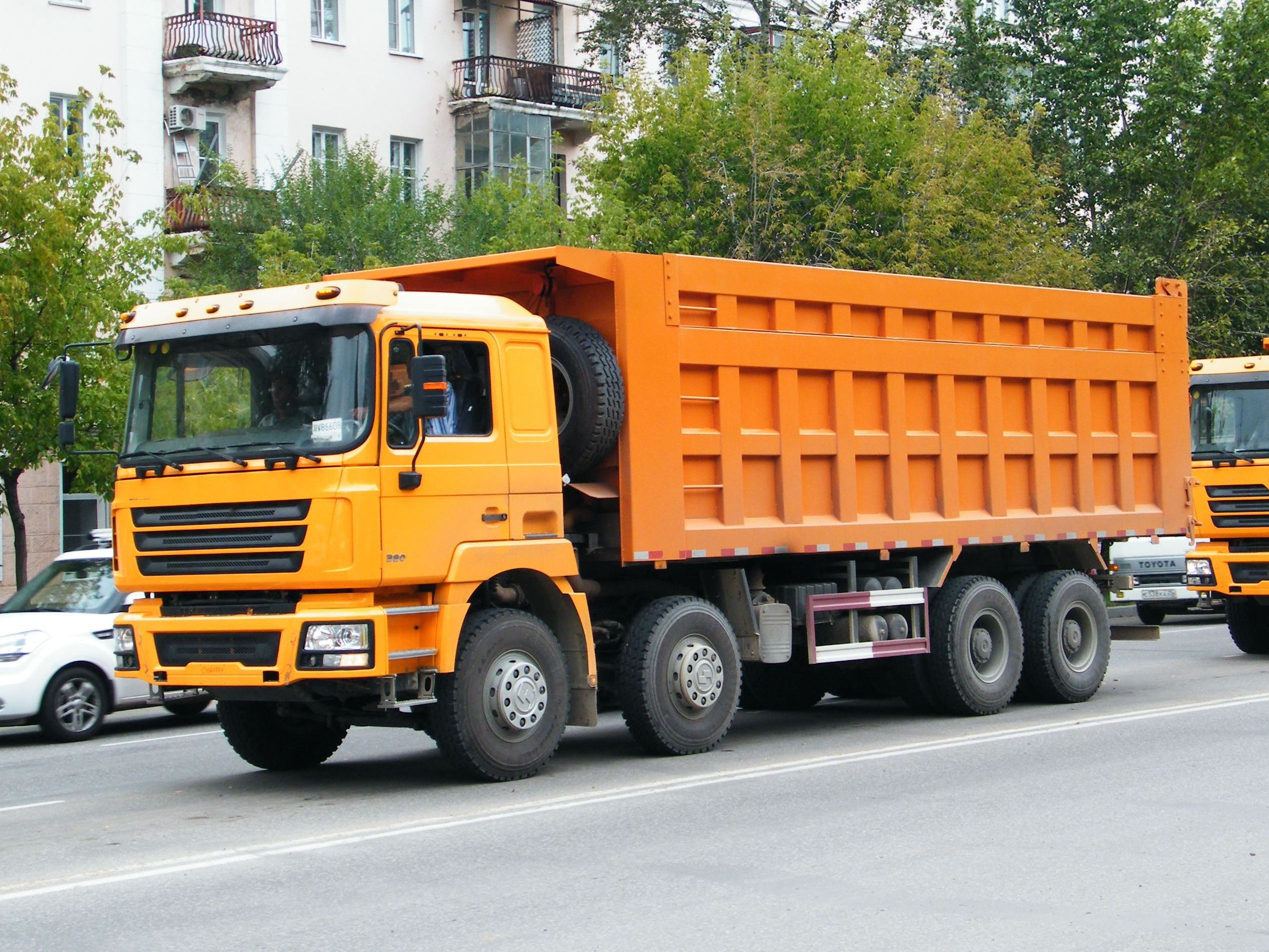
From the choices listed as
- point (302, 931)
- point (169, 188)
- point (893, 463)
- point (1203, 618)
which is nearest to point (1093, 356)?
point (893, 463)

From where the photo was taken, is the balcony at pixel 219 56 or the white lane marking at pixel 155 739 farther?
the balcony at pixel 219 56

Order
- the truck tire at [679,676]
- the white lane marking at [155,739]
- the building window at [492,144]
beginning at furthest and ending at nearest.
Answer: the building window at [492,144]
the white lane marking at [155,739]
the truck tire at [679,676]

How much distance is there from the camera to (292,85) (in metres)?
32.6

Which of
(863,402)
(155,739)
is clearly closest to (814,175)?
(863,402)

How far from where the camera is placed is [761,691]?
14.1m

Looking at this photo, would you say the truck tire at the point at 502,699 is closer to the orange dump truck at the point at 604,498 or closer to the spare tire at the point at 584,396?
the orange dump truck at the point at 604,498

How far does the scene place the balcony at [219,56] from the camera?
30109mm

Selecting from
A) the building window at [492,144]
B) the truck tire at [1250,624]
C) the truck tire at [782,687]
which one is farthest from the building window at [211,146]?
the truck tire at [1250,624]

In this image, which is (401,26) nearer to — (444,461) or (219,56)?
(219,56)

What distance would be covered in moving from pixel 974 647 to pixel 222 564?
6.12 meters

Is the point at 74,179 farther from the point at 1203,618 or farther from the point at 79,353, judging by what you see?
the point at 1203,618

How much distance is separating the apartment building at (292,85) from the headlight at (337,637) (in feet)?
57.2

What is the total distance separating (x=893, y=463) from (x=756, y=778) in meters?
3.19

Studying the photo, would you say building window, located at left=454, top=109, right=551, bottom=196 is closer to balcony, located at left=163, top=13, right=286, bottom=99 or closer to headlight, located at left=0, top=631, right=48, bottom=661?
balcony, located at left=163, top=13, right=286, bottom=99
